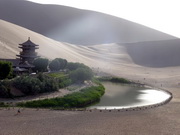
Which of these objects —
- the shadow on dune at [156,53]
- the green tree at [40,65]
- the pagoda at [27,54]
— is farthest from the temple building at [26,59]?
the shadow on dune at [156,53]

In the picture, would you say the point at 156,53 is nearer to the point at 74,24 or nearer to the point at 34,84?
the point at 74,24

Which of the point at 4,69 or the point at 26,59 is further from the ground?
the point at 26,59

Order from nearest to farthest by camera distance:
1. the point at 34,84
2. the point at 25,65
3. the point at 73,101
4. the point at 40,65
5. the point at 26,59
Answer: the point at 73,101
the point at 34,84
the point at 25,65
the point at 40,65
the point at 26,59

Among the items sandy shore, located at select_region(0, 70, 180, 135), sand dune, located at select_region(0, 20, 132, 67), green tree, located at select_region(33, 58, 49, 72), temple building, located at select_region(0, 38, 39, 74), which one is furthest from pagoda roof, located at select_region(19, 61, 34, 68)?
sand dune, located at select_region(0, 20, 132, 67)

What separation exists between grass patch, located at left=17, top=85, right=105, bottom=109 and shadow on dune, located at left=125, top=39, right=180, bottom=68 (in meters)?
50.3

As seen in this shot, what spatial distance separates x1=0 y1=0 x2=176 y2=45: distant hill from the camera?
12950cm

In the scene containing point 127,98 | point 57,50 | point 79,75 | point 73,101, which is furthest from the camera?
point 57,50

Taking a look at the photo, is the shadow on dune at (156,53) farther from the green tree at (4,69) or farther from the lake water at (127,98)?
the green tree at (4,69)

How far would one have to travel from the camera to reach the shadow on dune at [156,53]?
85387mm

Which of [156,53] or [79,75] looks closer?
[79,75]

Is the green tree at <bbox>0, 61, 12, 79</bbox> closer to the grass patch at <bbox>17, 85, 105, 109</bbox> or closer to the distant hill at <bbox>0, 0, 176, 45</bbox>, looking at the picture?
the grass patch at <bbox>17, 85, 105, 109</bbox>

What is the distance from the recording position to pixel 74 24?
14275cm

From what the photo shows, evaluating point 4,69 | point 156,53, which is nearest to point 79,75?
point 4,69

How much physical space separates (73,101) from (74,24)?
379 feet
